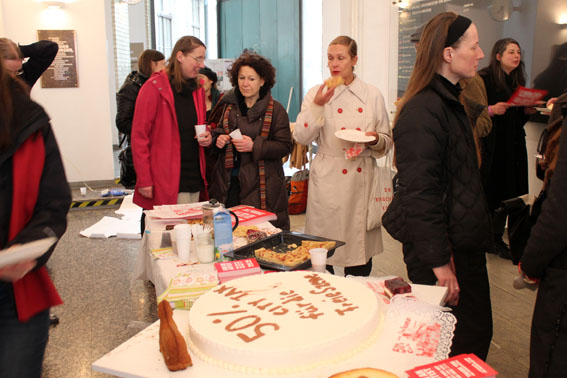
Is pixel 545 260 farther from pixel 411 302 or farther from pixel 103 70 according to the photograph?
pixel 103 70

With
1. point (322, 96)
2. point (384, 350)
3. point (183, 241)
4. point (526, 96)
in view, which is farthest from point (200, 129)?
point (526, 96)

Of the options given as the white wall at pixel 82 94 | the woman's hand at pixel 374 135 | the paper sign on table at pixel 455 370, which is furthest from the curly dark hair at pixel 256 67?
the white wall at pixel 82 94

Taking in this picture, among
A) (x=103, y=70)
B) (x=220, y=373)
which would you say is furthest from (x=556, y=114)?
(x=103, y=70)

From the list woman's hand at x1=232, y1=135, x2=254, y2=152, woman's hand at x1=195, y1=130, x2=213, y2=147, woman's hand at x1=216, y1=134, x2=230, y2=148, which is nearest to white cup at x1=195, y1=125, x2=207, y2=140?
woman's hand at x1=195, y1=130, x2=213, y2=147

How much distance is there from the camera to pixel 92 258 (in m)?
4.88

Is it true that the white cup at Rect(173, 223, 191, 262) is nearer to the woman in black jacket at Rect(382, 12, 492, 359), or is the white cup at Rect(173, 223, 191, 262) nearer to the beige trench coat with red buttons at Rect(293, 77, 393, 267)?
the woman in black jacket at Rect(382, 12, 492, 359)

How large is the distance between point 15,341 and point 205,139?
2.17 m

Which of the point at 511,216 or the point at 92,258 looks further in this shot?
the point at 92,258

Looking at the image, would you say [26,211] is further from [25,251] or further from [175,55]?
[175,55]

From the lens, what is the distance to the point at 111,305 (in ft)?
12.4

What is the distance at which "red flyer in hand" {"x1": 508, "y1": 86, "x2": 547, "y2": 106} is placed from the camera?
4391mm

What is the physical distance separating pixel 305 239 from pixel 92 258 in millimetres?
3020

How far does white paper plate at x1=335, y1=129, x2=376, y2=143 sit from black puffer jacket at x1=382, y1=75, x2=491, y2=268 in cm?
101

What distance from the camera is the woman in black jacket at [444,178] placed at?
2002mm
